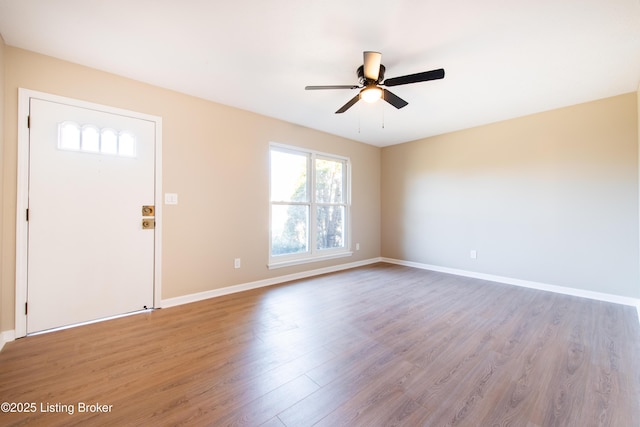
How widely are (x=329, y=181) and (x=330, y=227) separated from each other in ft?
2.90

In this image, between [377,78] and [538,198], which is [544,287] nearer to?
[538,198]

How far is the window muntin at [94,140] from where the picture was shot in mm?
2385

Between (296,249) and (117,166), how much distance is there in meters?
2.63

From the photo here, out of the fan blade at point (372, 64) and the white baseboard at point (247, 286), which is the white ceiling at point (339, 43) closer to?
the fan blade at point (372, 64)

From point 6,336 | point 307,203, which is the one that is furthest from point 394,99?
point 6,336

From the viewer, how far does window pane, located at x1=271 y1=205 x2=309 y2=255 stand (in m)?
4.00

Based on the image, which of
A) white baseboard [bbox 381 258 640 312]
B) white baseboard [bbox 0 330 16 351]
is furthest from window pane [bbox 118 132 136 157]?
white baseboard [bbox 381 258 640 312]

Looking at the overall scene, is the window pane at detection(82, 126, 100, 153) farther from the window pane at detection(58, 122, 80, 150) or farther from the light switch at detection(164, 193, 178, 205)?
the light switch at detection(164, 193, 178, 205)

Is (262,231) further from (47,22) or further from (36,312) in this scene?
(47,22)

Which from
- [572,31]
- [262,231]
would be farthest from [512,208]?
[262,231]

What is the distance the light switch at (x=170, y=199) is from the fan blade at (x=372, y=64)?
2.49 m

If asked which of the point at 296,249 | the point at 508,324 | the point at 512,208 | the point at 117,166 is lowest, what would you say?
the point at 508,324

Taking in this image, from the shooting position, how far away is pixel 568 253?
3398mm

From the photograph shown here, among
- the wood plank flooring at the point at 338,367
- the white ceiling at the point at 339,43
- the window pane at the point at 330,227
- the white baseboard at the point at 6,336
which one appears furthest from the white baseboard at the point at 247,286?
the white ceiling at the point at 339,43
